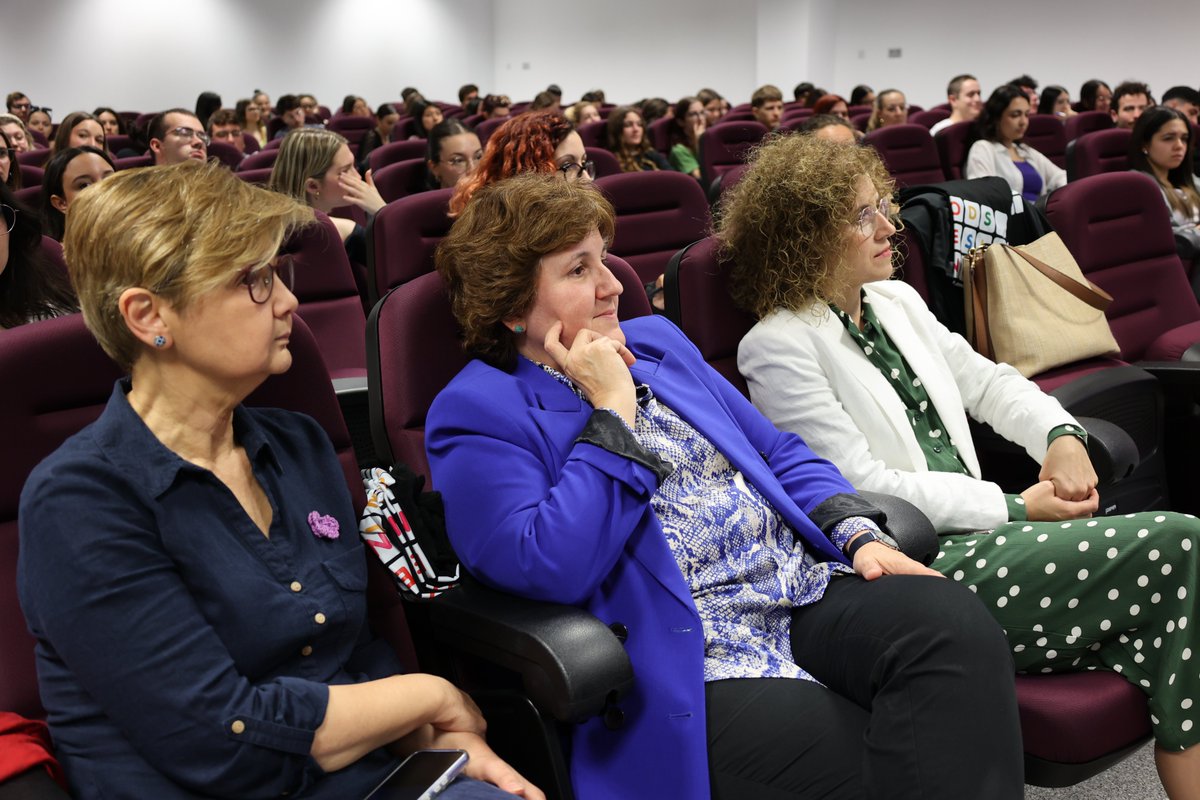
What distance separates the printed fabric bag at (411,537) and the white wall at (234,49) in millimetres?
12914

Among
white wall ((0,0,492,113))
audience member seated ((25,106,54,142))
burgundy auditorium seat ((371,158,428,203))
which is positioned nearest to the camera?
burgundy auditorium seat ((371,158,428,203))

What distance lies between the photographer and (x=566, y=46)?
15945mm

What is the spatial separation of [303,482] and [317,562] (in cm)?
11

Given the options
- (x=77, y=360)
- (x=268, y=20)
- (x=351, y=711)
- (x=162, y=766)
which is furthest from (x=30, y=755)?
(x=268, y=20)

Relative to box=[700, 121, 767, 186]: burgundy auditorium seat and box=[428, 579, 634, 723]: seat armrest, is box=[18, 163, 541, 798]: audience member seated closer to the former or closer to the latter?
box=[428, 579, 634, 723]: seat armrest

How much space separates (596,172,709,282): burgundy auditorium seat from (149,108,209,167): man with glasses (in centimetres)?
237

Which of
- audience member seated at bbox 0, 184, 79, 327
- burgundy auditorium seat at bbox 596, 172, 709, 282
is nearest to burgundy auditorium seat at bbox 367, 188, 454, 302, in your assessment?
burgundy auditorium seat at bbox 596, 172, 709, 282

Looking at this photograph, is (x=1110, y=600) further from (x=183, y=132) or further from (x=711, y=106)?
(x=711, y=106)

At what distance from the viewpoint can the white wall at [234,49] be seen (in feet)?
41.1

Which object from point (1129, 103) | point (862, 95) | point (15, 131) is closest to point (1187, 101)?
point (1129, 103)

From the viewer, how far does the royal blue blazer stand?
4.45 feet

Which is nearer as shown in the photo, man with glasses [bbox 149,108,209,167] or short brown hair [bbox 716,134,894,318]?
short brown hair [bbox 716,134,894,318]

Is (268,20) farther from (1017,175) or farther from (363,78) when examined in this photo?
(1017,175)

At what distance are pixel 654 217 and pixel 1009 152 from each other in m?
3.55
